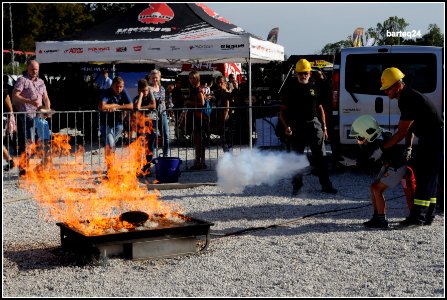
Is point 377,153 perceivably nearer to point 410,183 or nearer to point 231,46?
point 410,183

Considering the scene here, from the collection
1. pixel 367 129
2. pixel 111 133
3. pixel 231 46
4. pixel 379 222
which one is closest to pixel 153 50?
pixel 231 46

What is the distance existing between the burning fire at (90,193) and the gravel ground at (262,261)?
331 mm

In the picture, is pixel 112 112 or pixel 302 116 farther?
pixel 112 112

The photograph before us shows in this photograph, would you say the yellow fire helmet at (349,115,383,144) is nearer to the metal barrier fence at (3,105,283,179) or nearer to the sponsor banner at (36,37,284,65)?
the metal barrier fence at (3,105,283,179)

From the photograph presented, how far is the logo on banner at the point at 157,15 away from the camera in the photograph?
651 inches

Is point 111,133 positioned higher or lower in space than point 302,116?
lower

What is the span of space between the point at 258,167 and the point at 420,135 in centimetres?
302

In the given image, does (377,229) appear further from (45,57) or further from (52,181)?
(45,57)

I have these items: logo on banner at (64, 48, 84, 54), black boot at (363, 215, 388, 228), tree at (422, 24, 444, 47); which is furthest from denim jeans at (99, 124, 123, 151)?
tree at (422, 24, 444, 47)

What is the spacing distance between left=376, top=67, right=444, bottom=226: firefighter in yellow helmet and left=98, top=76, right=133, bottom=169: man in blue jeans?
575 centimetres

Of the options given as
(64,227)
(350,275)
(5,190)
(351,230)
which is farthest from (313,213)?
(5,190)

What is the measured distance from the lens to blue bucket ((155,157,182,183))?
11.5 m

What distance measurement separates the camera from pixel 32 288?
5848 millimetres

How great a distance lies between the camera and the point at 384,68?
1209 cm
